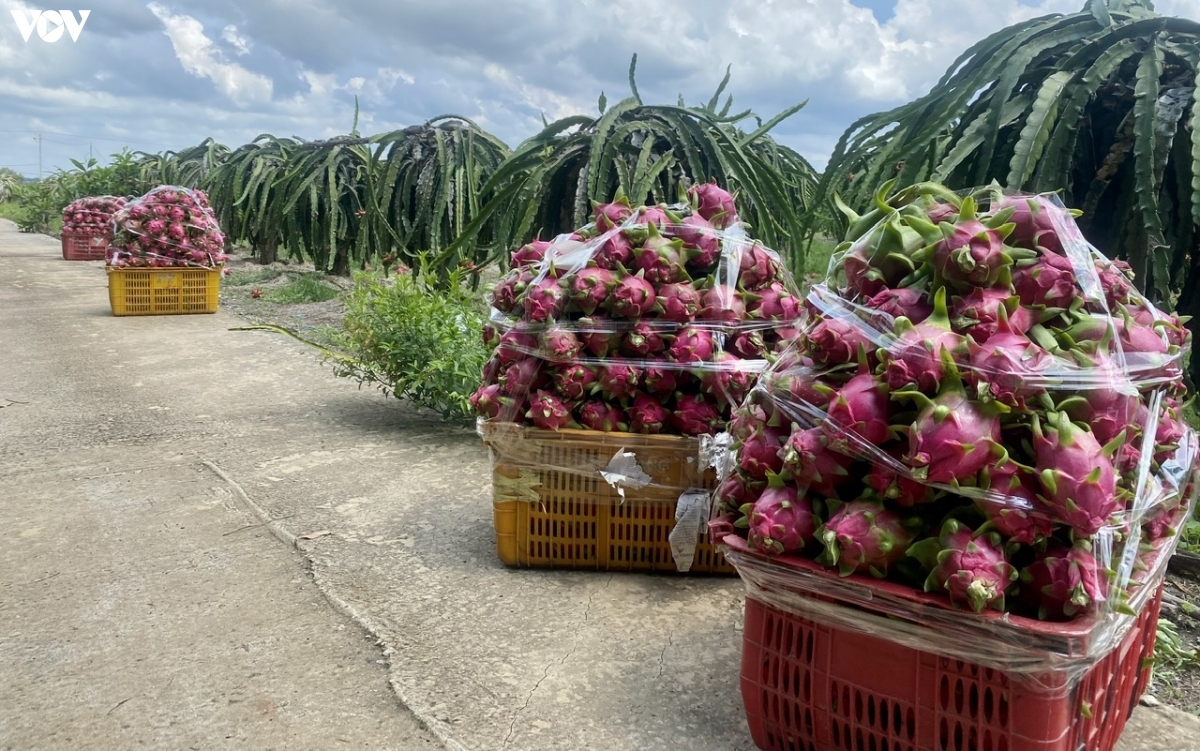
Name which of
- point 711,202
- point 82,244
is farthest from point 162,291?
point 82,244

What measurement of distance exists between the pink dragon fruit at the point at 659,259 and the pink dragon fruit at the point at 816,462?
1.05m

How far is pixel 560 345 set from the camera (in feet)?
8.34

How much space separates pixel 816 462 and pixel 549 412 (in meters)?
1.08

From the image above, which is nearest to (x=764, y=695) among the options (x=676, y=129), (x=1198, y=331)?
(x=1198, y=331)

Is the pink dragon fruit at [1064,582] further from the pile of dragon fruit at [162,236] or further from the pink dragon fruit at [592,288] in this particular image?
the pile of dragon fruit at [162,236]

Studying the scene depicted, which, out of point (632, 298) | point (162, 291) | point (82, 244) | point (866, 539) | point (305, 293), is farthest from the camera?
point (82, 244)

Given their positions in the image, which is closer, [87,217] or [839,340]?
[839,340]

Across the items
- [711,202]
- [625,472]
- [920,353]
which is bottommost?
[625,472]

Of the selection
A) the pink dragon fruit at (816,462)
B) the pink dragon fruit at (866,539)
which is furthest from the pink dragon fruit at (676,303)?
the pink dragon fruit at (866,539)

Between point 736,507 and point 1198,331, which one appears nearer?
point 736,507

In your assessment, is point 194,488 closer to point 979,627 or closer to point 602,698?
point 602,698

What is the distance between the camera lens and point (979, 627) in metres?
1.43

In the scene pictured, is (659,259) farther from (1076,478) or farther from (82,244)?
(82,244)

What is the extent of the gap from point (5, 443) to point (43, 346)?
9.74 feet
